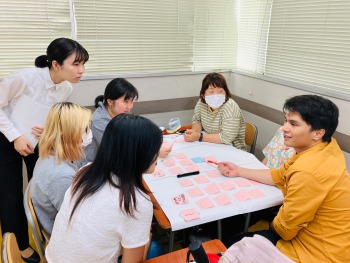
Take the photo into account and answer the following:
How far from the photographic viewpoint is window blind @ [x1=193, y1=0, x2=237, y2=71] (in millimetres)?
2859

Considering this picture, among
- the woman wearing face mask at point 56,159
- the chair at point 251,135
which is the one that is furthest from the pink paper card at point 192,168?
the chair at point 251,135

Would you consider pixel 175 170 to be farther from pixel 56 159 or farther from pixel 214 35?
pixel 214 35

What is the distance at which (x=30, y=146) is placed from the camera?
1.78 meters

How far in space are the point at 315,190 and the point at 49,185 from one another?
125cm

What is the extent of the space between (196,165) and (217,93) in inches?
32.0

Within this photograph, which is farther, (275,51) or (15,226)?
(275,51)

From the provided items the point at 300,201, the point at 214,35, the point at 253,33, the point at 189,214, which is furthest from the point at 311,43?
the point at 189,214

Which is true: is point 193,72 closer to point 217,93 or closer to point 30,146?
point 217,93

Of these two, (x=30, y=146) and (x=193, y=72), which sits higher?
(x=193, y=72)

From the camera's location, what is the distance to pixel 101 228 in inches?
38.2

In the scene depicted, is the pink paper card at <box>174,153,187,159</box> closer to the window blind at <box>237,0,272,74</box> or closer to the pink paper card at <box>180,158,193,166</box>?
the pink paper card at <box>180,158,193,166</box>

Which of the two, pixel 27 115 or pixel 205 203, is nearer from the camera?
pixel 205 203

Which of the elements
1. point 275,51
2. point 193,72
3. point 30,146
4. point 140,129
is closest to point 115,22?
point 193,72

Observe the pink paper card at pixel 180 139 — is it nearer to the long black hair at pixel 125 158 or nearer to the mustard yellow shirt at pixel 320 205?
the mustard yellow shirt at pixel 320 205
